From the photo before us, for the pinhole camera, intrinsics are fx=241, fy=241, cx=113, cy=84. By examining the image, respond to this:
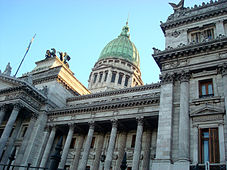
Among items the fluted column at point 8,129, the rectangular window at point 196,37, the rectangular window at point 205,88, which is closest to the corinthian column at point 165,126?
the rectangular window at point 205,88

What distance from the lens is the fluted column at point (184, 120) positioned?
56.4 ft

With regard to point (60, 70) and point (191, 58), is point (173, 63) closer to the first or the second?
point (191, 58)

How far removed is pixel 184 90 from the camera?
65.9ft

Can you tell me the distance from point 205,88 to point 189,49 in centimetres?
375

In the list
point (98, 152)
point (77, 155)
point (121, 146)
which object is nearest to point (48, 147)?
point (77, 155)

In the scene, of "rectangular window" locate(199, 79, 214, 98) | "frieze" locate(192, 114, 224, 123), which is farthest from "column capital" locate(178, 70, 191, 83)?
"frieze" locate(192, 114, 224, 123)

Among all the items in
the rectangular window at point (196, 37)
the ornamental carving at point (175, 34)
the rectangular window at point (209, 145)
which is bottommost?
the rectangular window at point (209, 145)

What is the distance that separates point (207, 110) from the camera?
18.5 meters

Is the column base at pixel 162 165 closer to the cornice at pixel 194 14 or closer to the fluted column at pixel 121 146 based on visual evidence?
the fluted column at pixel 121 146

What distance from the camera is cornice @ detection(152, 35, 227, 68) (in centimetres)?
2015

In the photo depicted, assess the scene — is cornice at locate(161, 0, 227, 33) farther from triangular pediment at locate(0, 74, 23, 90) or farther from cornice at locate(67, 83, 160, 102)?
triangular pediment at locate(0, 74, 23, 90)

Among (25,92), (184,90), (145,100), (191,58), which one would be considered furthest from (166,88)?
(25,92)

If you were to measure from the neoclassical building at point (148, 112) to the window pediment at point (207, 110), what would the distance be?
68mm

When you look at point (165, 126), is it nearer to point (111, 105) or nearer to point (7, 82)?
point (111, 105)
